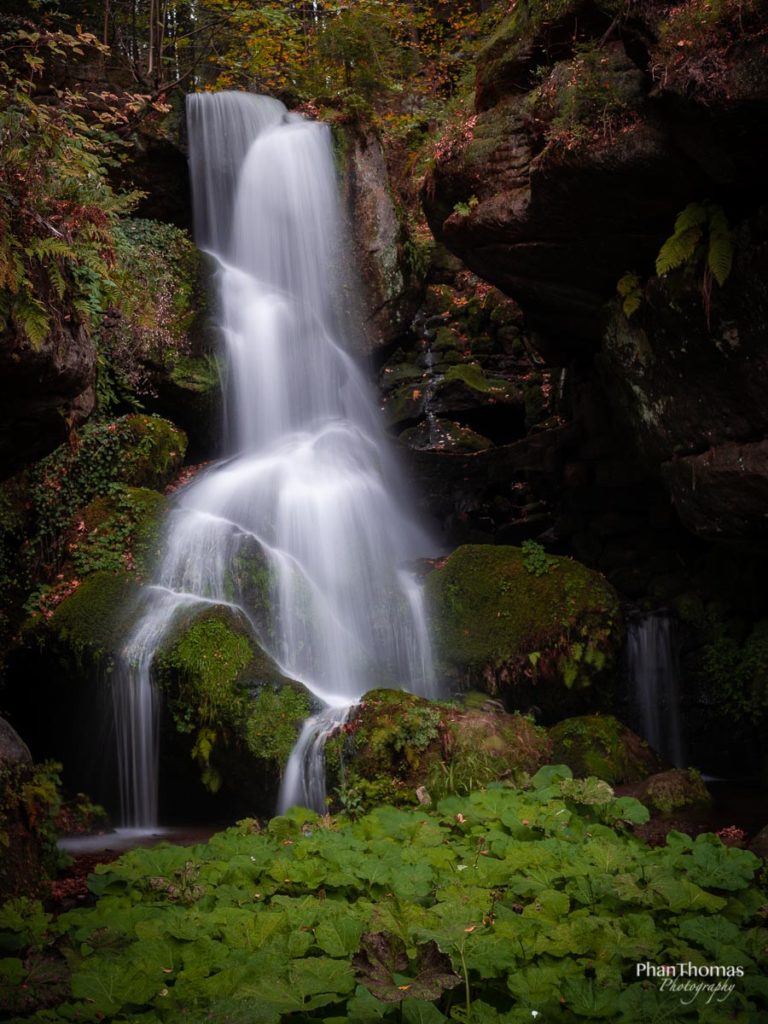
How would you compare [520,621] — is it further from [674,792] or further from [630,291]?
[630,291]

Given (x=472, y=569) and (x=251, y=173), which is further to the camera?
(x=251, y=173)

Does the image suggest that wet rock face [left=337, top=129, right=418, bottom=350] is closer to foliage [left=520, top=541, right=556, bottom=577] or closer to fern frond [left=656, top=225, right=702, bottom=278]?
foliage [left=520, top=541, right=556, bottom=577]

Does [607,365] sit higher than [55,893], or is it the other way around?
[607,365]

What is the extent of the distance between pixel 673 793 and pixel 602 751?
97 cm

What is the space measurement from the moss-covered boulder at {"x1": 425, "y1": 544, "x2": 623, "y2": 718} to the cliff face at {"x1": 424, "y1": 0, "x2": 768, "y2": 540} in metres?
1.60

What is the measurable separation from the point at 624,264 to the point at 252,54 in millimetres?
13425

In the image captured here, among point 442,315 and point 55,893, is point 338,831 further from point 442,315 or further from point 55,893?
point 442,315

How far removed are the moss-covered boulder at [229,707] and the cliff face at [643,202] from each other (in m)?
4.56

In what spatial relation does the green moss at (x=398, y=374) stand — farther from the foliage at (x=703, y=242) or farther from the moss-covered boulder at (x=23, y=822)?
the moss-covered boulder at (x=23, y=822)

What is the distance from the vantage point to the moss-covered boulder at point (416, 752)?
6469 millimetres

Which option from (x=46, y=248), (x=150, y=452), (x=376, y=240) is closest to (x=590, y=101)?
(x=46, y=248)

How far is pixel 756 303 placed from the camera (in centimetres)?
652

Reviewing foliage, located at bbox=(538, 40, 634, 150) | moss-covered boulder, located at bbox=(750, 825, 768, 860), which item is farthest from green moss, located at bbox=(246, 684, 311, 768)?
foliage, located at bbox=(538, 40, 634, 150)

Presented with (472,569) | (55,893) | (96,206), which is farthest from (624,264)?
(55,893)
